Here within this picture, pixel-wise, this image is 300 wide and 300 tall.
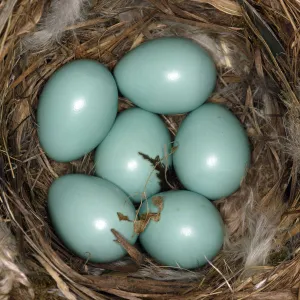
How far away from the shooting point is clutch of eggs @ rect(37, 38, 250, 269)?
1.26 m

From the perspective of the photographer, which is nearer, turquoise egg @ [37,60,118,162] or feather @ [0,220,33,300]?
feather @ [0,220,33,300]

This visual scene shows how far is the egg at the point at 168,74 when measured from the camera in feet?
4.32

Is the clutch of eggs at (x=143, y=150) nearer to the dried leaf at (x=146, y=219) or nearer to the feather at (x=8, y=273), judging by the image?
the dried leaf at (x=146, y=219)

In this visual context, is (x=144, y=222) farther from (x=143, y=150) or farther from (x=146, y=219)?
(x=143, y=150)

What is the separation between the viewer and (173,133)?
1502mm

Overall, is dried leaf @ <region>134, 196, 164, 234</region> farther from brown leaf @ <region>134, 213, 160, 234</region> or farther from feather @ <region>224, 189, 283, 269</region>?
feather @ <region>224, 189, 283, 269</region>

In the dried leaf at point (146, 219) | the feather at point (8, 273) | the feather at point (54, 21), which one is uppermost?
the feather at point (54, 21)

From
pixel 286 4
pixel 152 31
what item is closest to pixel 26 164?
pixel 152 31

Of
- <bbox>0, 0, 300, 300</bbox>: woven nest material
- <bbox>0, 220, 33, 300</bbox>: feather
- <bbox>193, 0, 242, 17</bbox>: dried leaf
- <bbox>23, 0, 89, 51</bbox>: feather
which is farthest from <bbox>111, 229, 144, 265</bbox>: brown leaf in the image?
<bbox>193, 0, 242, 17</bbox>: dried leaf

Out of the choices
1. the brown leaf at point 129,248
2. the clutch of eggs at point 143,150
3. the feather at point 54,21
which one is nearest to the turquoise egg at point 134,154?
the clutch of eggs at point 143,150

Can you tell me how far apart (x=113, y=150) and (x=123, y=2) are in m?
0.41

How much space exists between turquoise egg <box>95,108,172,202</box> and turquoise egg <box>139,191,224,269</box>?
75 mm

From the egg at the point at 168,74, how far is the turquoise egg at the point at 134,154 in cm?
6

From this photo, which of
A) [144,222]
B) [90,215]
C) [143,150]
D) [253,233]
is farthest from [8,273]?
[253,233]
